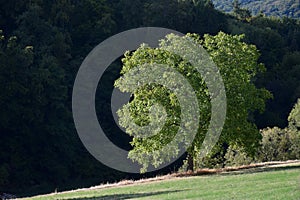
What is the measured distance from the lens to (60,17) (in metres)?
73.1

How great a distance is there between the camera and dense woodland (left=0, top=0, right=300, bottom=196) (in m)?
59.0

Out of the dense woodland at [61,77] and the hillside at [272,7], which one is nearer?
the dense woodland at [61,77]

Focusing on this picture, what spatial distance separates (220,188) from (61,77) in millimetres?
41308

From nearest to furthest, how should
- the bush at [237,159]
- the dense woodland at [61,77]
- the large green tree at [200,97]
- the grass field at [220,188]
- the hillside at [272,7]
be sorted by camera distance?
the grass field at [220,188]
the large green tree at [200,97]
the dense woodland at [61,77]
the bush at [237,159]
the hillside at [272,7]

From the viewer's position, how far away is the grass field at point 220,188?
834 inches

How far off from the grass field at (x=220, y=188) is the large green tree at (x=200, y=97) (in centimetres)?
458

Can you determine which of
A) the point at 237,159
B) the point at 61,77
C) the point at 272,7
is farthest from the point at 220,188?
the point at 272,7

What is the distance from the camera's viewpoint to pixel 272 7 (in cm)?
17162

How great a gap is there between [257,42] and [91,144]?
1485 inches

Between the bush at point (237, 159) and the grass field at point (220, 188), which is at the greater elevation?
the bush at point (237, 159)

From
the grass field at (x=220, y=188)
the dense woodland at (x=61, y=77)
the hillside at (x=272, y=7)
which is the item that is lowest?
the grass field at (x=220, y=188)

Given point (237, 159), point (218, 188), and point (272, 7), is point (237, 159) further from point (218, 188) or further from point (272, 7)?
point (272, 7)

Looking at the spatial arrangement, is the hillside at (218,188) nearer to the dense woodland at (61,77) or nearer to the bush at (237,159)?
the bush at (237,159)

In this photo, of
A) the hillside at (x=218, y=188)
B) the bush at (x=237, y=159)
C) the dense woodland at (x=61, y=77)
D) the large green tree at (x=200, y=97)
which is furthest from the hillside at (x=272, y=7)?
the hillside at (x=218, y=188)
